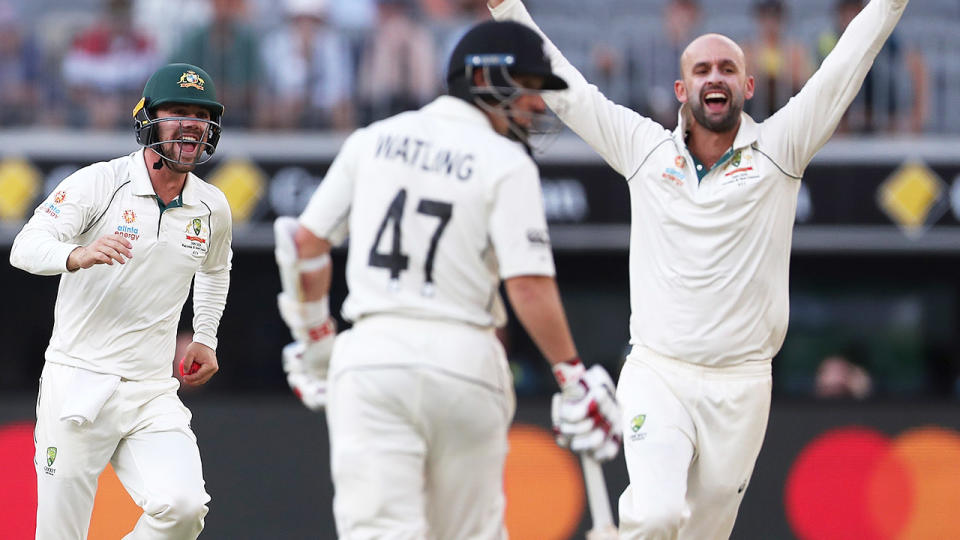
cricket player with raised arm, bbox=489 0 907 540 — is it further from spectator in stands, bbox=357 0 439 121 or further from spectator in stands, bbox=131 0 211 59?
spectator in stands, bbox=131 0 211 59

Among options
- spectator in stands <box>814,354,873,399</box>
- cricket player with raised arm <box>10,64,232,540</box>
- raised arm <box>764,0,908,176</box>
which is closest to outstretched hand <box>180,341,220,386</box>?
cricket player with raised arm <box>10,64,232,540</box>

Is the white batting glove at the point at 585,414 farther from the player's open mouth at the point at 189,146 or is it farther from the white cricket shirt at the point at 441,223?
the player's open mouth at the point at 189,146

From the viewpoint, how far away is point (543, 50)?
15.7 ft

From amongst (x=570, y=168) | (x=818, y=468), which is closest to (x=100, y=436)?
(x=818, y=468)

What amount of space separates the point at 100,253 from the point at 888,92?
776 cm

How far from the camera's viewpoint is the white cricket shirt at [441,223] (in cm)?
453

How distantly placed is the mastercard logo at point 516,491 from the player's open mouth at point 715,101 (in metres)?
3.69

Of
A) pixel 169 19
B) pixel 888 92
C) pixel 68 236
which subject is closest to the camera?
pixel 68 236

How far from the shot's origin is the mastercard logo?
8852 millimetres

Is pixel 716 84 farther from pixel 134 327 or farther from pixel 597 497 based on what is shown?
pixel 134 327

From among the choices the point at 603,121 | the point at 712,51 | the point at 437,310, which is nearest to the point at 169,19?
the point at 603,121

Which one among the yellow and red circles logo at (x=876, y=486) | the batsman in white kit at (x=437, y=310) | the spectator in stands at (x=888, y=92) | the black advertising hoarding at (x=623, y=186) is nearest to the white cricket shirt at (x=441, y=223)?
the batsman in white kit at (x=437, y=310)

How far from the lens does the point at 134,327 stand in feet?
18.9

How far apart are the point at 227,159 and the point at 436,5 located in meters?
2.76
